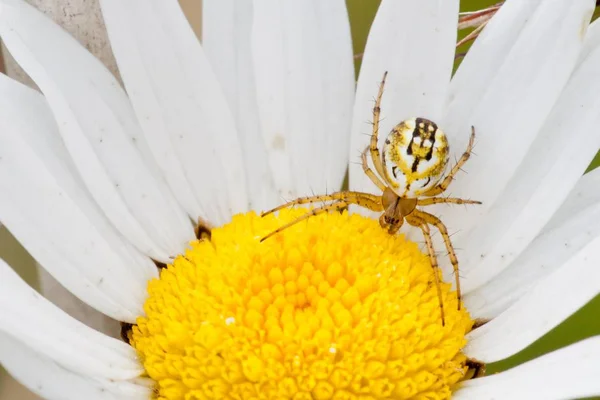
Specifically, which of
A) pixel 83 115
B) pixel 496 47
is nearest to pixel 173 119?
pixel 83 115

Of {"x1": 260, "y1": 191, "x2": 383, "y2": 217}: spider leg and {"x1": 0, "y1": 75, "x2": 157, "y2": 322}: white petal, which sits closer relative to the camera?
{"x1": 0, "y1": 75, "x2": 157, "y2": 322}: white petal

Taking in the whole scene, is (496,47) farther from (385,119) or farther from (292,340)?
(292,340)

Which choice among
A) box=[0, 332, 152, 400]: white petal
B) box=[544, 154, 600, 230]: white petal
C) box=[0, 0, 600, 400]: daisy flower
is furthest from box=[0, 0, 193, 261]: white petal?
box=[544, 154, 600, 230]: white petal

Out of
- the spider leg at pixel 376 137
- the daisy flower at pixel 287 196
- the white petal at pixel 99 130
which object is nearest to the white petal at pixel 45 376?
the daisy flower at pixel 287 196

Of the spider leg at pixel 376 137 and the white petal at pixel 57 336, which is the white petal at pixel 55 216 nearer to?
the white petal at pixel 57 336

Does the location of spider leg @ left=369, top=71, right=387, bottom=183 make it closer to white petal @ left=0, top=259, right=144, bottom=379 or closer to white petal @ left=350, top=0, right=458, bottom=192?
white petal @ left=350, top=0, right=458, bottom=192

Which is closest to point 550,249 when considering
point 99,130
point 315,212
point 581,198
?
point 581,198

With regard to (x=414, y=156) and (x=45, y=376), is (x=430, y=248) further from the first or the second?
(x=45, y=376)
